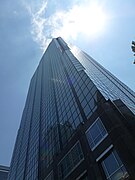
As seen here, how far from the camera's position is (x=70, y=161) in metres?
27.3

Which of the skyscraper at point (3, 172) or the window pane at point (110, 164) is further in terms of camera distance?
the skyscraper at point (3, 172)

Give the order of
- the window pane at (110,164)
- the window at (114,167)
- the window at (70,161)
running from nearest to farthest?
the window at (114,167), the window pane at (110,164), the window at (70,161)

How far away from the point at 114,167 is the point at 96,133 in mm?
5219

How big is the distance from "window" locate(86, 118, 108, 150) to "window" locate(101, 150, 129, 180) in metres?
2.57

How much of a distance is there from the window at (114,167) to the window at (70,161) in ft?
16.1

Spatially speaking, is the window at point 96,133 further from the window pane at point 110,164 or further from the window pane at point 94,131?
the window pane at point 110,164

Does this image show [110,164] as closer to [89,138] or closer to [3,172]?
[89,138]

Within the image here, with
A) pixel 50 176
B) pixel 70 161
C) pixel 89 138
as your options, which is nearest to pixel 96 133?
pixel 89 138

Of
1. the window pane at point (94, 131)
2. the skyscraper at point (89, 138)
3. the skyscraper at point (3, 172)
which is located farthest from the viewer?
the skyscraper at point (3, 172)

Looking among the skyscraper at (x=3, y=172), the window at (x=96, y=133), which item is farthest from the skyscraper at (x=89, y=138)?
the skyscraper at (x=3, y=172)

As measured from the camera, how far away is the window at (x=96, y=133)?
23016 mm

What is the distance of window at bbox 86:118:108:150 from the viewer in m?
23.0

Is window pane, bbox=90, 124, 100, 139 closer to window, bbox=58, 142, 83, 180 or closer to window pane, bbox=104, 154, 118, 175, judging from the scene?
window, bbox=58, 142, 83, 180

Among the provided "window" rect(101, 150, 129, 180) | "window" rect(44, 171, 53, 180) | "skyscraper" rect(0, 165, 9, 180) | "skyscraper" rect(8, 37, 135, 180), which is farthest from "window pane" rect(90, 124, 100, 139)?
"skyscraper" rect(0, 165, 9, 180)
